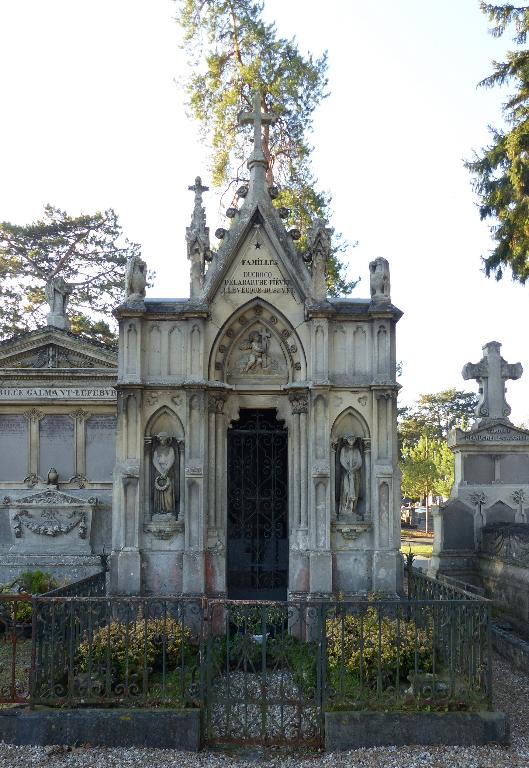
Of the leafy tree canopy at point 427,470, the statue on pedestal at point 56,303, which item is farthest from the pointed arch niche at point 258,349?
the leafy tree canopy at point 427,470

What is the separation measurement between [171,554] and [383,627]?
10.1 feet

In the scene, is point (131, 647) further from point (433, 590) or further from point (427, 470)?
point (427, 470)

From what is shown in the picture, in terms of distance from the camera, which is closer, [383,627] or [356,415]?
[383,627]

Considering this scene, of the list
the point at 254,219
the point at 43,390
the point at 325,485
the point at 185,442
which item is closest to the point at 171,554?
the point at 185,442

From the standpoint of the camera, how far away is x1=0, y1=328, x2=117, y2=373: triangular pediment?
15508mm

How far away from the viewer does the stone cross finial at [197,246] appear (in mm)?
9635

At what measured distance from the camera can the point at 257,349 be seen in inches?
387

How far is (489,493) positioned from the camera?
14.2 m

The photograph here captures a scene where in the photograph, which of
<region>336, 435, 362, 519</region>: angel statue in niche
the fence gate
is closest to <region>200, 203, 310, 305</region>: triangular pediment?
<region>336, 435, 362, 519</region>: angel statue in niche

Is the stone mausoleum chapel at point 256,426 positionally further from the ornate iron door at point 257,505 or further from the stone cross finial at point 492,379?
the stone cross finial at point 492,379

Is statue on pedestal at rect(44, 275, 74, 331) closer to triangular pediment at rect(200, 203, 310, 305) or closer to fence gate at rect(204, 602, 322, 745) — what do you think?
triangular pediment at rect(200, 203, 310, 305)

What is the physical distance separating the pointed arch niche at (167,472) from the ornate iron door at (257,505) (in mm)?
929

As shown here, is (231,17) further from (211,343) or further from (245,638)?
(245,638)

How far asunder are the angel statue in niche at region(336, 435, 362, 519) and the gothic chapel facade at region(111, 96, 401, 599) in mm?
17
